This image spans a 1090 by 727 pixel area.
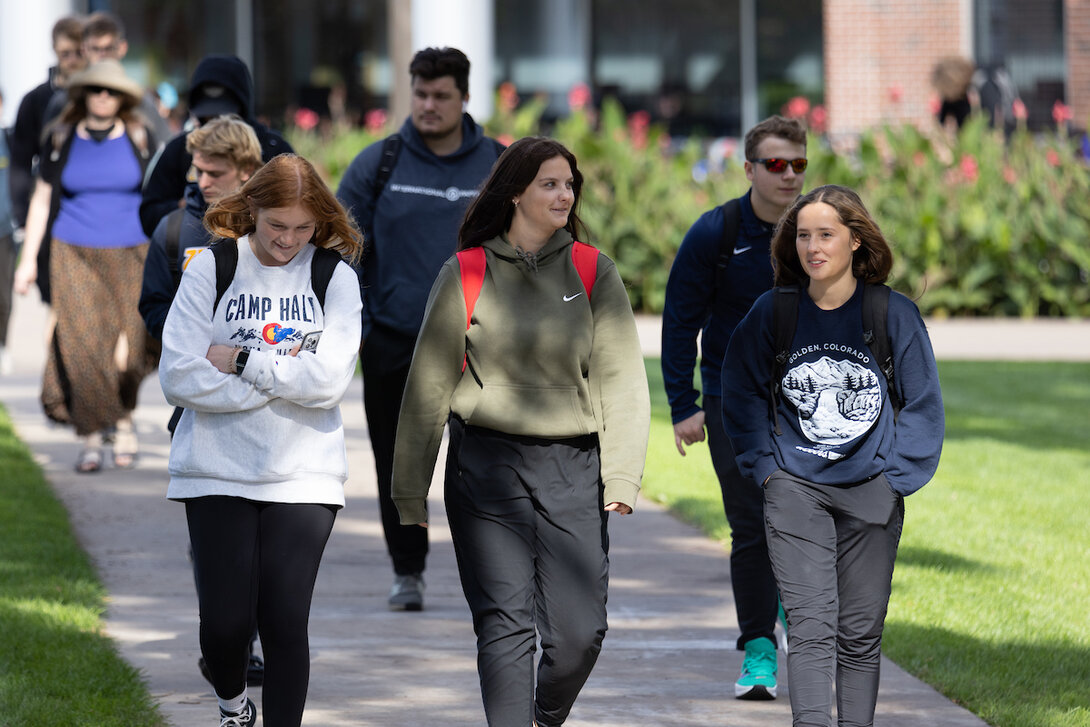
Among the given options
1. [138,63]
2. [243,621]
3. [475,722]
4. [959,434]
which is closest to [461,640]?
[475,722]

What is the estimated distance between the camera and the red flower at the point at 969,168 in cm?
1555

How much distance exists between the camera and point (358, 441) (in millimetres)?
10062

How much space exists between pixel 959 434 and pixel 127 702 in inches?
267

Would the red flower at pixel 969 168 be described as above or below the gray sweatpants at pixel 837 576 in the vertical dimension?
above

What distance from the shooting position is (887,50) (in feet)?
71.8

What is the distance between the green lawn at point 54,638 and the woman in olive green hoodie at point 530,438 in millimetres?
1294

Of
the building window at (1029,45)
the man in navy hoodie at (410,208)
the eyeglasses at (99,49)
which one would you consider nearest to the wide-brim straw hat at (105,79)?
the eyeglasses at (99,49)

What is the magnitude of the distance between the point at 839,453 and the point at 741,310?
42.9 inches

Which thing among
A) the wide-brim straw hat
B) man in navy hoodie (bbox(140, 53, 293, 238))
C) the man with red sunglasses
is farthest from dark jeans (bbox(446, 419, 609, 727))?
the wide-brim straw hat

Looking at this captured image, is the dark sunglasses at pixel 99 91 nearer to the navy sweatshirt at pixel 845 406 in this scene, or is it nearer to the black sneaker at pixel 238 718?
the black sneaker at pixel 238 718

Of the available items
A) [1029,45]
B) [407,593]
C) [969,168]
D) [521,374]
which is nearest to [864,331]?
[521,374]

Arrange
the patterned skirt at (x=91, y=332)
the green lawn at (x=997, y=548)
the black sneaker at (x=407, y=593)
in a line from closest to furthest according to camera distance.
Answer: the green lawn at (x=997, y=548) → the black sneaker at (x=407, y=593) → the patterned skirt at (x=91, y=332)

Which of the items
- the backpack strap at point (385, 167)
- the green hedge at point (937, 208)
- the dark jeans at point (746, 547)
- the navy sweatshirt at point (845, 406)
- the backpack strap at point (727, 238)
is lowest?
the dark jeans at point (746, 547)

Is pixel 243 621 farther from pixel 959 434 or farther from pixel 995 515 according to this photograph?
pixel 959 434
